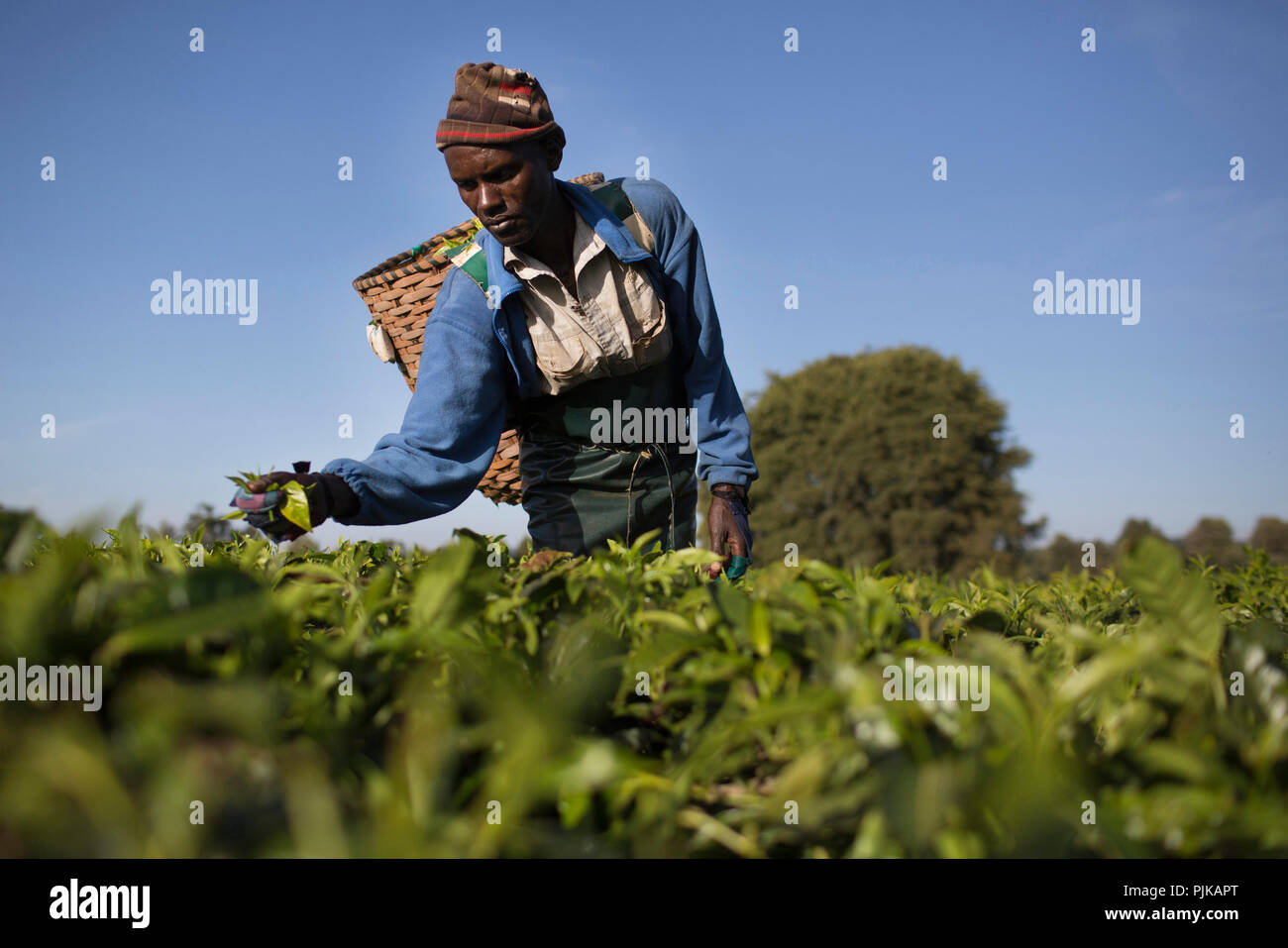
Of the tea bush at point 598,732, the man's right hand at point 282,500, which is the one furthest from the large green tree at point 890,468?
the tea bush at point 598,732

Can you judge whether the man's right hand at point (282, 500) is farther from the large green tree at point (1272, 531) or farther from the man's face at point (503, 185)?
the large green tree at point (1272, 531)

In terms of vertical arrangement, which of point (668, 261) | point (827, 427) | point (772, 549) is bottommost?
point (772, 549)

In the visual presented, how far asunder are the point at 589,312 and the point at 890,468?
33280 millimetres

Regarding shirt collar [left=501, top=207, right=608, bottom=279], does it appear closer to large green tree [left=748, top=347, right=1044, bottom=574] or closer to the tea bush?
the tea bush

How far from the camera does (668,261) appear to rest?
360 cm

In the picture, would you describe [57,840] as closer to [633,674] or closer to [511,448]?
[633,674]

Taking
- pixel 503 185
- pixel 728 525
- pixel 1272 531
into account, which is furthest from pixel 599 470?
pixel 1272 531

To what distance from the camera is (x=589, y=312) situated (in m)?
3.42

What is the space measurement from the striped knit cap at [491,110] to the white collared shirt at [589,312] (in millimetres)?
436

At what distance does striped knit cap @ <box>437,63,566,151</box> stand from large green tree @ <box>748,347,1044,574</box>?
3073 cm

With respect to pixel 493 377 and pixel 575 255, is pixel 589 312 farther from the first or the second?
pixel 493 377

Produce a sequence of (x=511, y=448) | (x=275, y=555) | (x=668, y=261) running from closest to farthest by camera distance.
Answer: (x=275, y=555)
(x=668, y=261)
(x=511, y=448)
